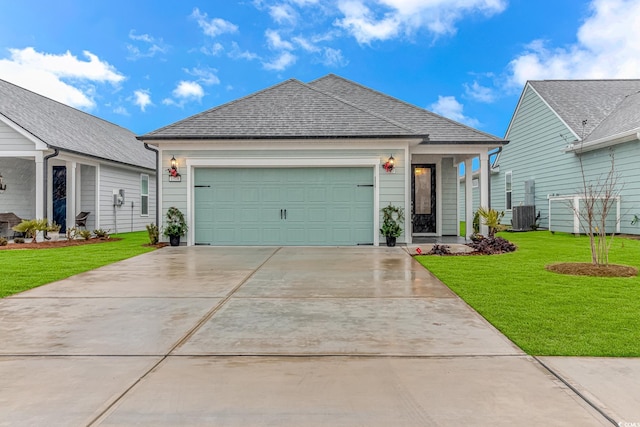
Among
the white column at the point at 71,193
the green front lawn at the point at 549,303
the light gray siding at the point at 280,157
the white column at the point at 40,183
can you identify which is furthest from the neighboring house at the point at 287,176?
the white column at the point at 71,193

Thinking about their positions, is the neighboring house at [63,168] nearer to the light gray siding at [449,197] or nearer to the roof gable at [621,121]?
the light gray siding at [449,197]

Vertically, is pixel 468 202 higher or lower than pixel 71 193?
lower

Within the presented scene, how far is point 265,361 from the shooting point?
123 inches

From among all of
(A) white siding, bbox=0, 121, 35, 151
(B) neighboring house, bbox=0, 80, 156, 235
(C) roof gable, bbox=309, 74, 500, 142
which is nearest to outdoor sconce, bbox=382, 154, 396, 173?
(C) roof gable, bbox=309, 74, 500, 142

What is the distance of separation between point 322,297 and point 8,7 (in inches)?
853

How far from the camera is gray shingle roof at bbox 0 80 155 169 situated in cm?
1312

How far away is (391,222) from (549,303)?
6.49 meters

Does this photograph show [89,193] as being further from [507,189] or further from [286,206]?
[507,189]

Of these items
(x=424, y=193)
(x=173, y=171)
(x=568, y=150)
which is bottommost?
(x=424, y=193)

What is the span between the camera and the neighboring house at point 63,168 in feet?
41.5

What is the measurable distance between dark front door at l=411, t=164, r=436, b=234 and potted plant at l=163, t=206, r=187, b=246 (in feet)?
25.2

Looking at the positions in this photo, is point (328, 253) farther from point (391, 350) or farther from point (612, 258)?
point (391, 350)

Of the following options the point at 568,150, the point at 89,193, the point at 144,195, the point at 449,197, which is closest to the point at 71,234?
the point at 89,193

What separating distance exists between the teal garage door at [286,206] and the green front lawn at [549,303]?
131 inches
